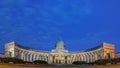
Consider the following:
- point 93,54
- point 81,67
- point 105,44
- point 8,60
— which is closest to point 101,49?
point 105,44

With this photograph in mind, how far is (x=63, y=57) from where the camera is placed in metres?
→ 134

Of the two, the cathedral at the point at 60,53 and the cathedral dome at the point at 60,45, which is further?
the cathedral dome at the point at 60,45

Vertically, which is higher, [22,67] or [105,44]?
[105,44]

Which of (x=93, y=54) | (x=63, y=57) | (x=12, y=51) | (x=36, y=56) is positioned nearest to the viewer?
(x=12, y=51)

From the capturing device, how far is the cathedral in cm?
10371

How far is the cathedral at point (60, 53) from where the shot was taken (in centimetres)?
10371

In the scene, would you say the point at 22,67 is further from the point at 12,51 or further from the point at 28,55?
the point at 28,55

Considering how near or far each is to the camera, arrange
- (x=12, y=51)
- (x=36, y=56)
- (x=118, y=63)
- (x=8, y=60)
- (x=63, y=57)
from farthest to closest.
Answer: (x=63, y=57)
(x=36, y=56)
(x=12, y=51)
(x=8, y=60)
(x=118, y=63)

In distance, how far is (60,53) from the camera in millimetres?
132750

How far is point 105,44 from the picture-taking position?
106 meters

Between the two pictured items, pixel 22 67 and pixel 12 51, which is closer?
pixel 22 67

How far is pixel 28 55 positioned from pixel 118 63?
69.7 metres

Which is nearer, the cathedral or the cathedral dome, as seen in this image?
the cathedral

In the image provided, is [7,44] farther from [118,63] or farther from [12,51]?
[118,63]
